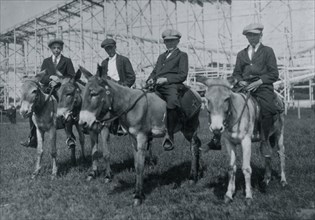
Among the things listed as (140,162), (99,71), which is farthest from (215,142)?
(99,71)

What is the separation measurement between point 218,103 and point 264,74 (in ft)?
5.47

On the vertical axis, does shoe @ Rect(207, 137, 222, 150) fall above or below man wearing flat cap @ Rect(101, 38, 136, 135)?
below

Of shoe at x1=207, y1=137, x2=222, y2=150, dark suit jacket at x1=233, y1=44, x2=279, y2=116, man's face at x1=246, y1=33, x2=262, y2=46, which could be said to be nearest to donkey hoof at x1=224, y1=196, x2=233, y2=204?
shoe at x1=207, y1=137, x2=222, y2=150

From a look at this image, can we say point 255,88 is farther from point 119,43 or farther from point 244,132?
point 119,43

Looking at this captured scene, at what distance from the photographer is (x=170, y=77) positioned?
24.3 feet

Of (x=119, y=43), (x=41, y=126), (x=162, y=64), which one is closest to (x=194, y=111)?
(x=162, y=64)

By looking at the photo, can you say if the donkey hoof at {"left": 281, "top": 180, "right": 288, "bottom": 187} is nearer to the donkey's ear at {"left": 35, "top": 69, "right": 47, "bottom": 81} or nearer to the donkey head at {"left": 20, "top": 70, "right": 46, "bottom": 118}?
the donkey head at {"left": 20, "top": 70, "right": 46, "bottom": 118}

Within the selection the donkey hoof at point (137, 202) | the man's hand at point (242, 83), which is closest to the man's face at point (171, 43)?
the man's hand at point (242, 83)

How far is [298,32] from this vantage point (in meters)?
35.4

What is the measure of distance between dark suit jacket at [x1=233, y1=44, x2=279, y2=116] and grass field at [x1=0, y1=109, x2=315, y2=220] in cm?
154

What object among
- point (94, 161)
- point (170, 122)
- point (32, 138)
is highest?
point (170, 122)

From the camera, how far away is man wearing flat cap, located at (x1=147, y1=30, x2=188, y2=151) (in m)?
7.13

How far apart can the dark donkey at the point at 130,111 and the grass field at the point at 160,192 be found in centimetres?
69

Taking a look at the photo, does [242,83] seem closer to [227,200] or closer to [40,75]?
[227,200]
